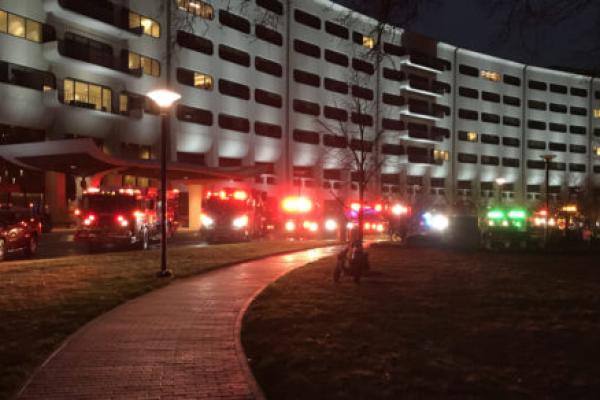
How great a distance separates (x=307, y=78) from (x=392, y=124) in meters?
15.9

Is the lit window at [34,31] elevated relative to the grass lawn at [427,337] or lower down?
elevated

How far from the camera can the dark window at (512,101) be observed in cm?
9194

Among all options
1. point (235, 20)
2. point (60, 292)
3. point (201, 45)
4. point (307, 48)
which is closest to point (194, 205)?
point (201, 45)

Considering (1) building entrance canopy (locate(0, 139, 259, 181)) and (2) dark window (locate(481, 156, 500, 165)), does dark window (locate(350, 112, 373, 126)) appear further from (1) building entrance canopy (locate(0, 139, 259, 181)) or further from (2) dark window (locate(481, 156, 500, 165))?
(2) dark window (locate(481, 156, 500, 165))

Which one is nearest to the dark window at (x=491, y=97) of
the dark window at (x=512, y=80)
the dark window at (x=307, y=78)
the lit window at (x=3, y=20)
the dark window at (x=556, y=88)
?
the dark window at (x=512, y=80)

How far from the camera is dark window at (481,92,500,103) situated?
3514 inches

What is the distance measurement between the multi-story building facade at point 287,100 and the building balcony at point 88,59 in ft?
0.31

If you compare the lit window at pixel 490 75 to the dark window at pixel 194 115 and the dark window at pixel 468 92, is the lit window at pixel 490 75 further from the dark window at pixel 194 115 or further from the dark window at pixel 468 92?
the dark window at pixel 194 115

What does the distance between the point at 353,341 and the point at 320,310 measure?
7.85ft

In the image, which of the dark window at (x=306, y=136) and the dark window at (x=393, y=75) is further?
the dark window at (x=393, y=75)

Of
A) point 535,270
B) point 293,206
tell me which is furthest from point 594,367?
point 293,206

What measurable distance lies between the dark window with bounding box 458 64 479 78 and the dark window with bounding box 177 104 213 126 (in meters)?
44.8

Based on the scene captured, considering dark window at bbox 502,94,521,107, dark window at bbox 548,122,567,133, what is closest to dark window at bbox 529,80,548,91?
dark window at bbox 502,94,521,107

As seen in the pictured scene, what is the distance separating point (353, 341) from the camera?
827cm
